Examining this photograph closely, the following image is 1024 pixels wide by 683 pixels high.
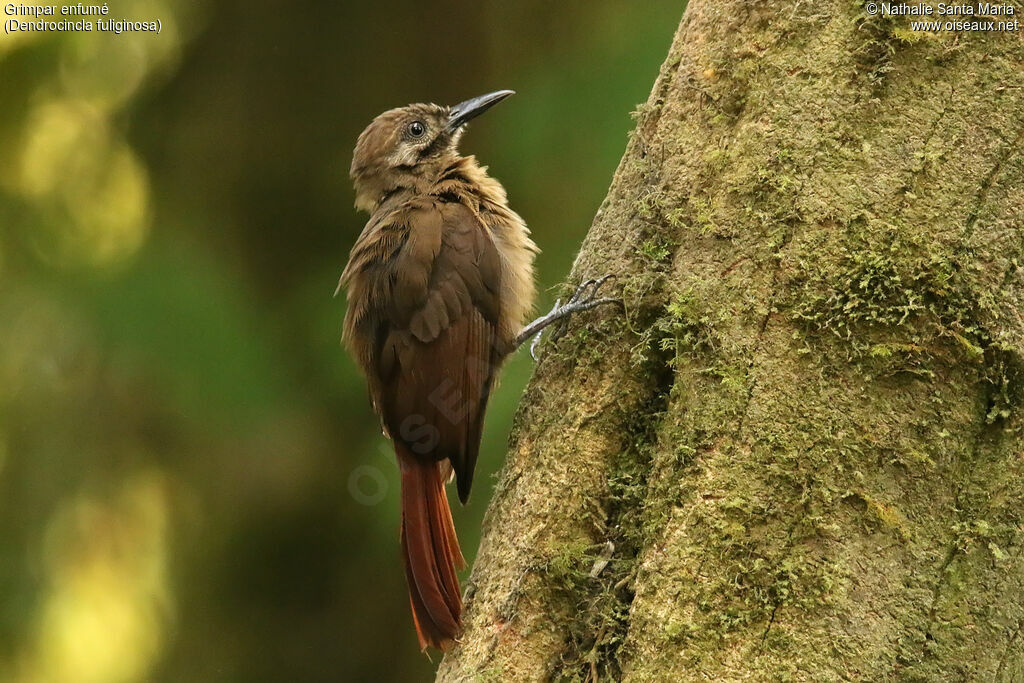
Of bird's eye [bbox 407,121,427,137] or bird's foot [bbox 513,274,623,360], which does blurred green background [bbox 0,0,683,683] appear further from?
bird's foot [bbox 513,274,623,360]

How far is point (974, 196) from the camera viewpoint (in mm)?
1970

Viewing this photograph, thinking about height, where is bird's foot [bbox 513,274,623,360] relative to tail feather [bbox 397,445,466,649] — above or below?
above

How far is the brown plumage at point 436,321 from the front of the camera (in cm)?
304

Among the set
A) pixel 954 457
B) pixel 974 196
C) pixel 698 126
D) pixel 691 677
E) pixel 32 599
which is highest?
pixel 698 126

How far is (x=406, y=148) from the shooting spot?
3.92 meters

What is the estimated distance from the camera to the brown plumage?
9.98ft

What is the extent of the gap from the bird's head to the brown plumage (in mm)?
205

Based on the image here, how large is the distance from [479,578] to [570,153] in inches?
101

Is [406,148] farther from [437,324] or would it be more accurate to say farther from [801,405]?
[801,405]

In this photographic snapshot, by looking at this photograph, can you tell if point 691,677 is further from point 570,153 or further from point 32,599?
point 32,599

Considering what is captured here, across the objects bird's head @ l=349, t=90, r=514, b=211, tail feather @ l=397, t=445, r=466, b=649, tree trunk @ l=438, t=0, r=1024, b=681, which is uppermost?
bird's head @ l=349, t=90, r=514, b=211

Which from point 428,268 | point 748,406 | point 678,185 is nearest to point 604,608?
Result: point 748,406

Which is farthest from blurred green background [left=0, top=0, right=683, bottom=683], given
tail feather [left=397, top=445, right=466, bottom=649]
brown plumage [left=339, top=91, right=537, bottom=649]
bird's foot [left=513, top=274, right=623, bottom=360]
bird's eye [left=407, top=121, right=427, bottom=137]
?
bird's foot [left=513, top=274, right=623, bottom=360]

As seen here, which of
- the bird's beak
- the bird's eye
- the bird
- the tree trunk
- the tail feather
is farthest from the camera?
the bird's beak
